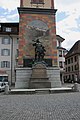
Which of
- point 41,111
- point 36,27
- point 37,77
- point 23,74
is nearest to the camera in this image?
point 41,111

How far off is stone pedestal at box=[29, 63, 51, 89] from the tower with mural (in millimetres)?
2638

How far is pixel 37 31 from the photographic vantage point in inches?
1222

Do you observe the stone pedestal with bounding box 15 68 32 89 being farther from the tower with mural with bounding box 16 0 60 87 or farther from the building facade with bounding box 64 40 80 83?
the building facade with bounding box 64 40 80 83

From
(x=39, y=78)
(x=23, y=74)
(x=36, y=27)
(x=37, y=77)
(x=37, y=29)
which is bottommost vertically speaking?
(x=39, y=78)

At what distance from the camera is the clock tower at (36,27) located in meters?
30.1

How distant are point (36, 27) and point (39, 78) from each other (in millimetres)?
9316

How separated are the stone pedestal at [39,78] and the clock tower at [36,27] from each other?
3316 millimetres

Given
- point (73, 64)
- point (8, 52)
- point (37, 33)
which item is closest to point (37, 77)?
point (37, 33)

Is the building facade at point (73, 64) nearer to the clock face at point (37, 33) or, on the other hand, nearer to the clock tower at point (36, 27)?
the clock tower at point (36, 27)

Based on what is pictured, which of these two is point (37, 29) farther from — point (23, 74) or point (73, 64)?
point (73, 64)

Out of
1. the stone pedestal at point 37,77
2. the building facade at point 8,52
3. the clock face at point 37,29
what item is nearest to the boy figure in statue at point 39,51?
the stone pedestal at point 37,77

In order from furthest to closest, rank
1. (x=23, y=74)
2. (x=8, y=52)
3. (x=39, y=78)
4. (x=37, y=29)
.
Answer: (x=8, y=52)
(x=37, y=29)
(x=23, y=74)
(x=39, y=78)

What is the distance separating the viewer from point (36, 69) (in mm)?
26734

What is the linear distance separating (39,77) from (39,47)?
4.91 m
